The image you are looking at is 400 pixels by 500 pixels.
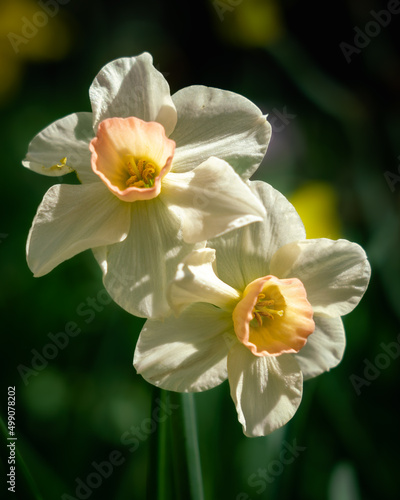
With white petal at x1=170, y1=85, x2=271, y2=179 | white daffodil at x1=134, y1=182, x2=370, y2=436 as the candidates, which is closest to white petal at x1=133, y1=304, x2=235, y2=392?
white daffodil at x1=134, y1=182, x2=370, y2=436

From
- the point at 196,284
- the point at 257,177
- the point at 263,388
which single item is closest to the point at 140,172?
the point at 196,284

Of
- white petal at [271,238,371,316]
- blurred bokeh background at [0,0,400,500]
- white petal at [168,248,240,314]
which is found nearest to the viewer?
white petal at [168,248,240,314]

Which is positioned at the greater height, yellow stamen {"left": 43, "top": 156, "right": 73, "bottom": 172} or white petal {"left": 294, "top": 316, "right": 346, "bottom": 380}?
yellow stamen {"left": 43, "top": 156, "right": 73, "bottom": 172}

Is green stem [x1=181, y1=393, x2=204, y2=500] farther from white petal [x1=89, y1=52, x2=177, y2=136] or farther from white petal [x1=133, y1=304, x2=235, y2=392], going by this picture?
white petal [x1=89, y1=52, x2=177, y2=136]

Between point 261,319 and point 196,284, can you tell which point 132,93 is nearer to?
point 196,284

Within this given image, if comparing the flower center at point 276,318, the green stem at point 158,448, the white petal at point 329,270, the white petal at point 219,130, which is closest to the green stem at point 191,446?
the green stem at point 158,448

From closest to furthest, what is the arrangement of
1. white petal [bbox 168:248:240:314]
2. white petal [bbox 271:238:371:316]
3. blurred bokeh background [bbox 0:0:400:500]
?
white petal [bbox 168:248:240:314] < white petal [bbox 271:238:371:316] < blurred bokeh background [bbox 0:0:400:500]
